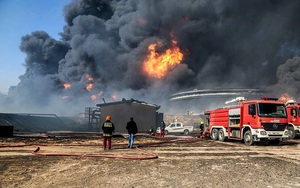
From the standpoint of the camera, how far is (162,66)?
76.2 metres

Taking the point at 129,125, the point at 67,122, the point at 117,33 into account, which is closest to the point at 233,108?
the point at 129,125

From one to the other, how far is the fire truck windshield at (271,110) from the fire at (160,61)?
5930 cm

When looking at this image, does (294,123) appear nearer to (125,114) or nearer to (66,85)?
(125,114)

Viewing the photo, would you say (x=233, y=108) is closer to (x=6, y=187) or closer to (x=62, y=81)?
(x=6, y=187)

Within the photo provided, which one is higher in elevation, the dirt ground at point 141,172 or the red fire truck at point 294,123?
the red fire truck at point 294,123

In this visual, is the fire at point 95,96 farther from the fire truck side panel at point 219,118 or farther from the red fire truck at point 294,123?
the red fire truck at point 294,123

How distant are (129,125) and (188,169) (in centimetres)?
692

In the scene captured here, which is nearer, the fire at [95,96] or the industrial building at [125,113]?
the industrial building at [125,113]

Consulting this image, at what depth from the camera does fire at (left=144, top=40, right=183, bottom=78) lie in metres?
75.9

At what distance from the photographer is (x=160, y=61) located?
7612 cm

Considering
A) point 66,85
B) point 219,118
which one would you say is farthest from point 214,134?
point 66,85

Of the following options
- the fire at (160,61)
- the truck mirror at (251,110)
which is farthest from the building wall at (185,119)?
the truck mirror at (251,110)

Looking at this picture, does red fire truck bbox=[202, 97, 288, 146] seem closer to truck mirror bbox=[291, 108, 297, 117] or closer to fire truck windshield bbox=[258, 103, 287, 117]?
fire truck windshield bbox=[258, 103, 287, 117]

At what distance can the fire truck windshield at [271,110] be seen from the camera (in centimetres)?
1706
